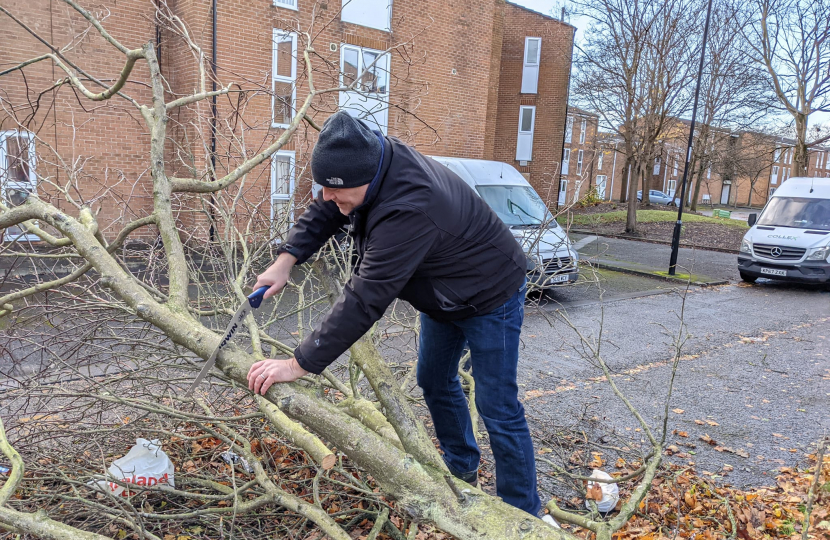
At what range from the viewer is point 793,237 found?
12.3 meters

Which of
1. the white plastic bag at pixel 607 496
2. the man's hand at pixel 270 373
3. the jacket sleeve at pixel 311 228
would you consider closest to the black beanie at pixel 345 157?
the jacket sleeve at pixel 311 228

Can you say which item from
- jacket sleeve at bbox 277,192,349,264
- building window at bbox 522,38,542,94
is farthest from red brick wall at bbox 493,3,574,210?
jacket sleeve at bbox 277,192,349,264

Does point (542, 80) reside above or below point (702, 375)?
above

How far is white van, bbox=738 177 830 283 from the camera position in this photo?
12.0m

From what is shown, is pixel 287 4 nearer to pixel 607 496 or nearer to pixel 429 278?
pixel 429 278

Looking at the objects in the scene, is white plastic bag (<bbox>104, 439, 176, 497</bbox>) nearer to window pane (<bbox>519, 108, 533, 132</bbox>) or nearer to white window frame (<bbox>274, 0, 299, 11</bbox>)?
white window frame (<bbox>274, 0, 299, 11</bbox>)

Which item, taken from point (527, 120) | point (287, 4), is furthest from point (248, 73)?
point (527, 120)

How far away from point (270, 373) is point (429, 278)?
0.78 m

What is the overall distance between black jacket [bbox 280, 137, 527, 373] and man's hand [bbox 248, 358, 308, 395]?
0.13 ft

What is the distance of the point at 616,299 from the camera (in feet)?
35.7

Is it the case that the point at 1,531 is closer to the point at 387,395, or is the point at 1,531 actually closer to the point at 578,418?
the point at 387,395

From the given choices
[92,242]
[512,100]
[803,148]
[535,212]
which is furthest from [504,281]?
[512,100]

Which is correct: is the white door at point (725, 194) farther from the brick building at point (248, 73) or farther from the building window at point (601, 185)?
the brick building at point (248, 73)

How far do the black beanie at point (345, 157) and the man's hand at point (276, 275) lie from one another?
0.58 metres
